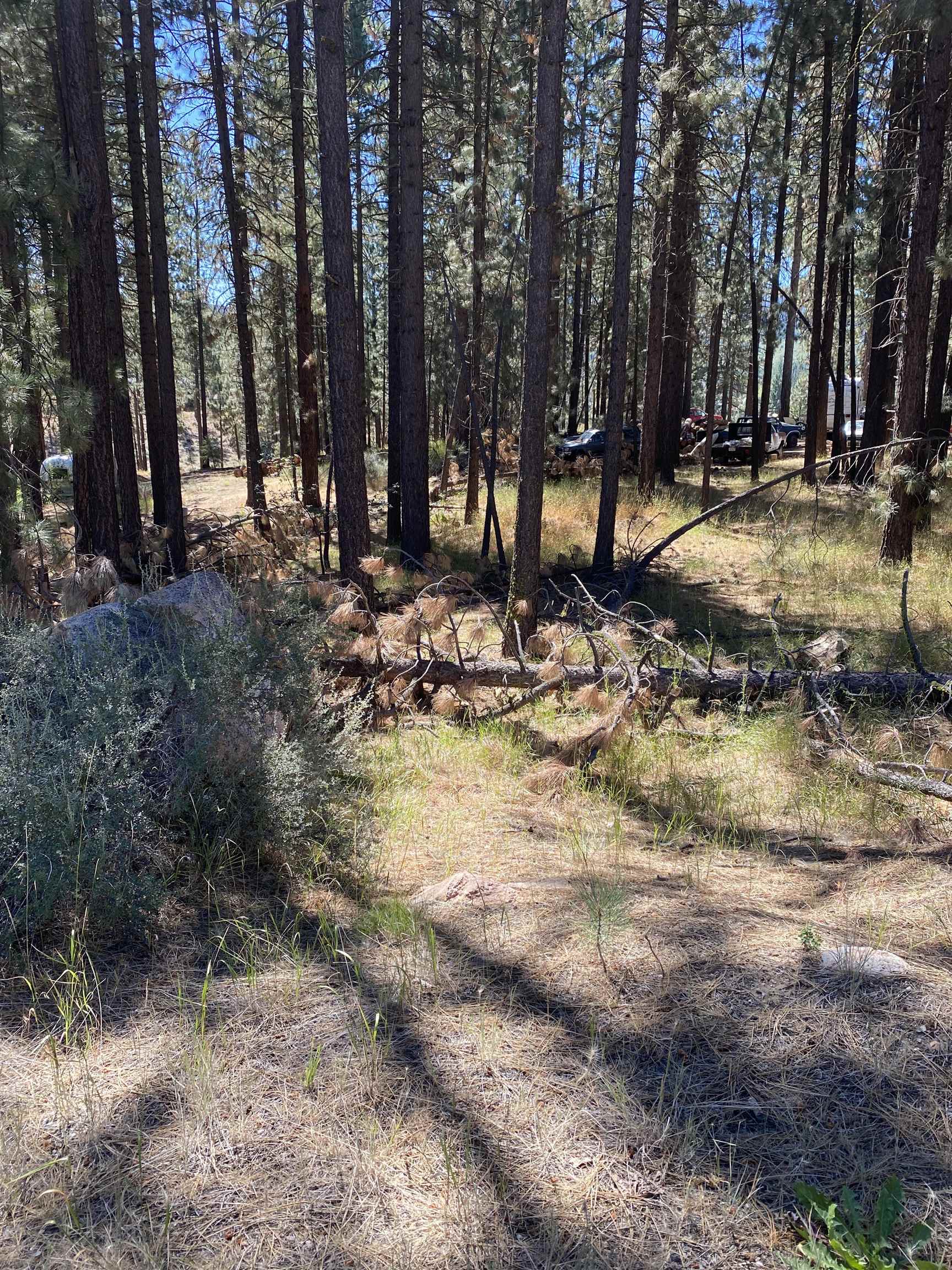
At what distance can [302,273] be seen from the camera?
50.3 feet

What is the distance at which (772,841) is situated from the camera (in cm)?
476

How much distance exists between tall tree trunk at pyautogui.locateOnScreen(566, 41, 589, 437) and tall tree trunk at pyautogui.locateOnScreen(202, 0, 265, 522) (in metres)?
6.52

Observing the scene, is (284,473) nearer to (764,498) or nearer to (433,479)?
(433,479)

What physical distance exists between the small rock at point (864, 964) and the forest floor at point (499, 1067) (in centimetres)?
4

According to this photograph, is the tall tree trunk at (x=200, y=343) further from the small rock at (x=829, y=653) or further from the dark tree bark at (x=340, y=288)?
the small rock at (x=829, y=653)

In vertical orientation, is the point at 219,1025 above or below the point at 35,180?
below

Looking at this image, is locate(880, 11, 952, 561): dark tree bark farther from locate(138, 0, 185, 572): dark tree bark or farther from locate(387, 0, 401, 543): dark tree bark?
locate(138, 0, 185, 572): dark tree bark

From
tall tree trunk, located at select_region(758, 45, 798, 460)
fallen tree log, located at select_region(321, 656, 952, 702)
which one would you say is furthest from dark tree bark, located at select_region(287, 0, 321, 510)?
fallen tree log, located at select_region(321, 656, 952, 702)

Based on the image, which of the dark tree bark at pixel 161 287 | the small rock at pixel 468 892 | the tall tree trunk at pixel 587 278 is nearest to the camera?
the small rock at pixel 468 892

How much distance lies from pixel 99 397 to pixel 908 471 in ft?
28.8

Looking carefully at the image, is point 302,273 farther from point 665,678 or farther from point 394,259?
point 665,678

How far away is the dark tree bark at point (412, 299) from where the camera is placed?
11.4 meters

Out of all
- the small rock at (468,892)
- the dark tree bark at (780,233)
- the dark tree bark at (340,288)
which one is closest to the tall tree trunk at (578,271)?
the dark tree bark at (780,233)

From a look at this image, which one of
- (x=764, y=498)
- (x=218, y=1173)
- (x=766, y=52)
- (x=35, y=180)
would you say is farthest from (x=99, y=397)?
(x=766, y=52)
